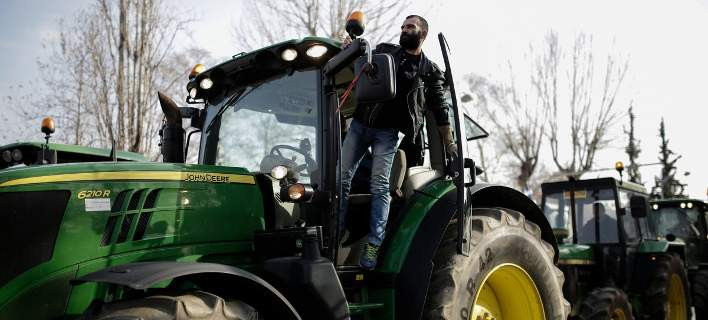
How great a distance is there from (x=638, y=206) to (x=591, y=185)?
0.80 metres

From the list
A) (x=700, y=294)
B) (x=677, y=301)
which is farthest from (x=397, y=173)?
(x=700, y=294)

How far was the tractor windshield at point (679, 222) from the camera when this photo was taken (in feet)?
42.2

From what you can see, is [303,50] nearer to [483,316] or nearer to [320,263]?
[320,263]

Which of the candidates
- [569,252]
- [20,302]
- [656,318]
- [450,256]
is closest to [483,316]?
[450,256]

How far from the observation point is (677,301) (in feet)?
31.8

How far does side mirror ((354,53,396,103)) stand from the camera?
339 centimetres

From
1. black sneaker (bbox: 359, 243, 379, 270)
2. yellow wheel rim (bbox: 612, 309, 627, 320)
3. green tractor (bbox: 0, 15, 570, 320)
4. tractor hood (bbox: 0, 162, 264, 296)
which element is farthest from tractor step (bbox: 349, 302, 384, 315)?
yellow wheel rim (bbox: 612, 309, 627, 320)

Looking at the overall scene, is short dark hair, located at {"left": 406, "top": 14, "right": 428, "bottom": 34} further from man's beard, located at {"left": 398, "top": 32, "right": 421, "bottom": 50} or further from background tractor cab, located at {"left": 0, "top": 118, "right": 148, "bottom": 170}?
background tractor cab, located at {"left": 0, "top": 118, "right": 148, "bottom": 170}

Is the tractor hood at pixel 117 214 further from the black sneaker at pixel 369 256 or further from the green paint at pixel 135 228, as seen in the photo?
the black sneaker at pixel 369 256

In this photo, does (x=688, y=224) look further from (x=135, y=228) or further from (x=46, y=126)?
(x=135, y=228)

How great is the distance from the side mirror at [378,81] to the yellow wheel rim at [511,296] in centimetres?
191

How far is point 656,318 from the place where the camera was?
27.9 feet

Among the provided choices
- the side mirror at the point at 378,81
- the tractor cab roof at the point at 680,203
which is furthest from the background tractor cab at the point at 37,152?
the tractor cab roof at the point at 680,203

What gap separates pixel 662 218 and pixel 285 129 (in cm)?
1166
